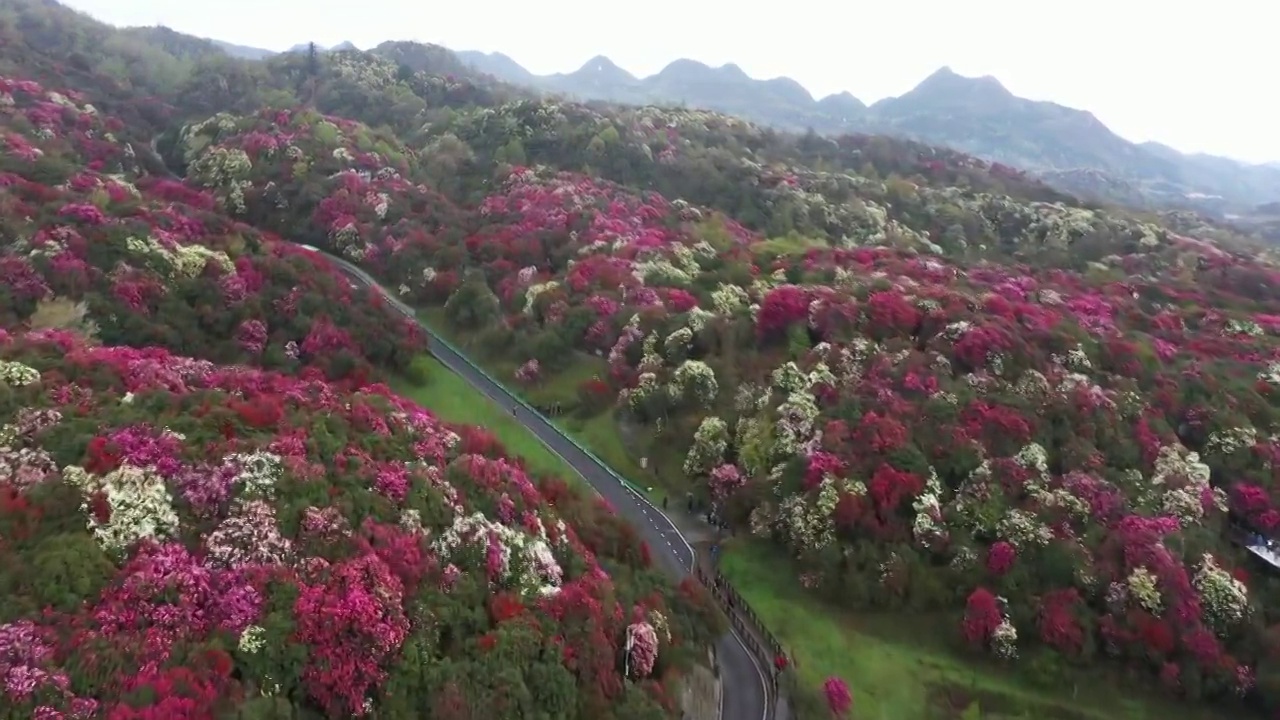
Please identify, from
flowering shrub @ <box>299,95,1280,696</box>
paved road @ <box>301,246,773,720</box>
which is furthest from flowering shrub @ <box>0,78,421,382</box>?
flowering shrub @ <box>299,95,1280,696</box>

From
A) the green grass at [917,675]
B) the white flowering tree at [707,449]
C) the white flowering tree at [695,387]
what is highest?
the white flowering tree at [695,387]

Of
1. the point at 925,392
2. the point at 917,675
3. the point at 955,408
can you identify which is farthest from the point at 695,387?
the point at 917,675

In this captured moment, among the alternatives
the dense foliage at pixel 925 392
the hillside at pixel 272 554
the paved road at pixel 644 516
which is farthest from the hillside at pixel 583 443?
the paved road at pixel 644 516

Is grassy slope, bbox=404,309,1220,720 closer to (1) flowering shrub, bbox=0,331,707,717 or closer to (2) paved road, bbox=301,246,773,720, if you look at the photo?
(2) paved road, bbox=301,246,773,720

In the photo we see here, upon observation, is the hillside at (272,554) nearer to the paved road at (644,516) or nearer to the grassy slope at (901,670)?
the paved road at (644,516)

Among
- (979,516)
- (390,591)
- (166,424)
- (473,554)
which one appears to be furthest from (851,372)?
(166,424)

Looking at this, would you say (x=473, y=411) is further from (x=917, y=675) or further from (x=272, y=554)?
(x=917, y=675)
